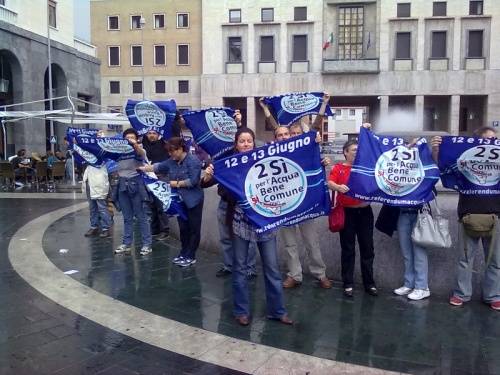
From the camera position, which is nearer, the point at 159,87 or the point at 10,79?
the point at 10,79

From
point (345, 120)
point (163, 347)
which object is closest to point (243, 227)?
point (163, 347)

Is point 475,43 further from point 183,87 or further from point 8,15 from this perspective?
point 8,15

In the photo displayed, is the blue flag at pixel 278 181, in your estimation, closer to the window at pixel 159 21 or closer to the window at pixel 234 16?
the window at pixel 234 16

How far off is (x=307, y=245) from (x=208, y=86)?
139ft

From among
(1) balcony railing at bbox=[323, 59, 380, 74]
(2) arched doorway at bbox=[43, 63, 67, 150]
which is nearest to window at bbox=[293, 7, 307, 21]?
(1) balcony railing at bbox=[323, 59, 380, 74]

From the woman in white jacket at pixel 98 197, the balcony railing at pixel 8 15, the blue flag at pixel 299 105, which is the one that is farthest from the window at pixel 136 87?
the blue flag at pixel 299 105

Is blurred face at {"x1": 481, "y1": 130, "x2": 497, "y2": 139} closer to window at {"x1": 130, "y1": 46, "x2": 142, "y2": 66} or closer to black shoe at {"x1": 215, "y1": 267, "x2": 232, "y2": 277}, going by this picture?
black shoe at {"x1": 215, "y1": 267, "x2": 232, "y2": 277}

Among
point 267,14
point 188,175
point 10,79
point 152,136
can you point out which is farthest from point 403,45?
point 188,175

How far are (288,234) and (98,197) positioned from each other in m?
4.31

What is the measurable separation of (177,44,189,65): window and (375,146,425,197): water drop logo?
48498 millimetres

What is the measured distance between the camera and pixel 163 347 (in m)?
4.20

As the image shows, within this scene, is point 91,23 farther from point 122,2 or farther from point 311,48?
point 311,48

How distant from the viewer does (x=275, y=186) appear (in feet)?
16.0

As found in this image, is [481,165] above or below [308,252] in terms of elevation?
above
